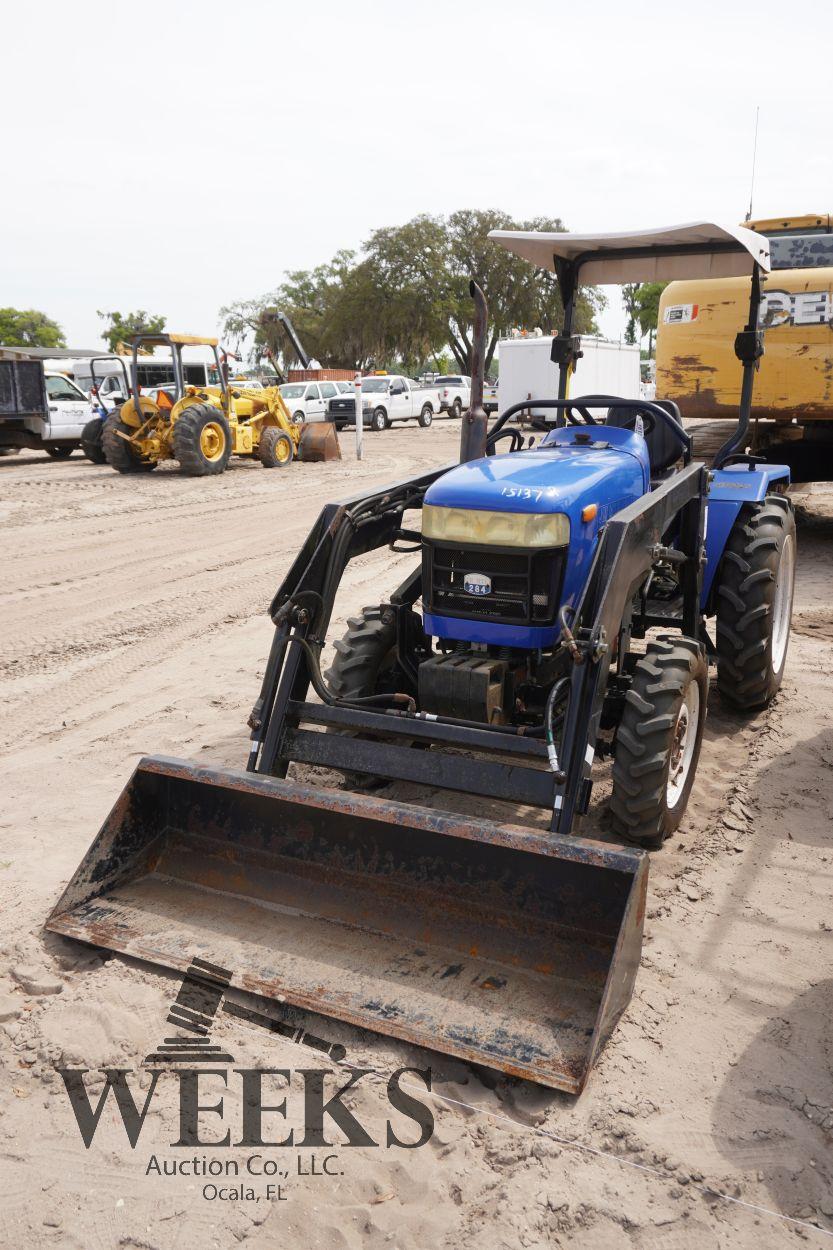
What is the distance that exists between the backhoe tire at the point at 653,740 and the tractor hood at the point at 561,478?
0.63 metres

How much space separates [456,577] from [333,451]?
49.5 feet

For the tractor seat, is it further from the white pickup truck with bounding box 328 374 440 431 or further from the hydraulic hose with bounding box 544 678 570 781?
the white pickup truck with bounding box 328 374 440 431

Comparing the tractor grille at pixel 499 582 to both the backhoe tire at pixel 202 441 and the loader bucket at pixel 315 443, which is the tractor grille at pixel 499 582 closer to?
the backhoe tire at pixel 202 441

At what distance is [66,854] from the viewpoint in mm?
4059

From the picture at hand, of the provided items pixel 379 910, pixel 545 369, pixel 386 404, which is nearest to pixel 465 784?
pixel 379 910

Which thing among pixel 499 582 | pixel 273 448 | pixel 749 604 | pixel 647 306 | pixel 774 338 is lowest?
pixel 273 448

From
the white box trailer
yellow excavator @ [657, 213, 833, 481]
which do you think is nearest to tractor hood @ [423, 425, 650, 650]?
yellow excavator @ [657, 213, 833, 481]

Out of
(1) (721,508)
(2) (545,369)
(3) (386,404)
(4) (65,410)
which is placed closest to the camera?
(1) (721,508)

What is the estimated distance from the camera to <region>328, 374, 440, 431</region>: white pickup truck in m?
26.9

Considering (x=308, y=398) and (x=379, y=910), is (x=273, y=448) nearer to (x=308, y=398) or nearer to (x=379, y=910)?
(x=308, y=398)

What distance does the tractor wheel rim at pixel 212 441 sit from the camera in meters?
16.1

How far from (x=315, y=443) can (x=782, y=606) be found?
13.4 meters

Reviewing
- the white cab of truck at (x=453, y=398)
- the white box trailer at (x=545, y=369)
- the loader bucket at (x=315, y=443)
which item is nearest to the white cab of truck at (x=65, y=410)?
the loader bucket at (x=315, y=443)

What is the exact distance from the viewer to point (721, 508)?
5336mm
